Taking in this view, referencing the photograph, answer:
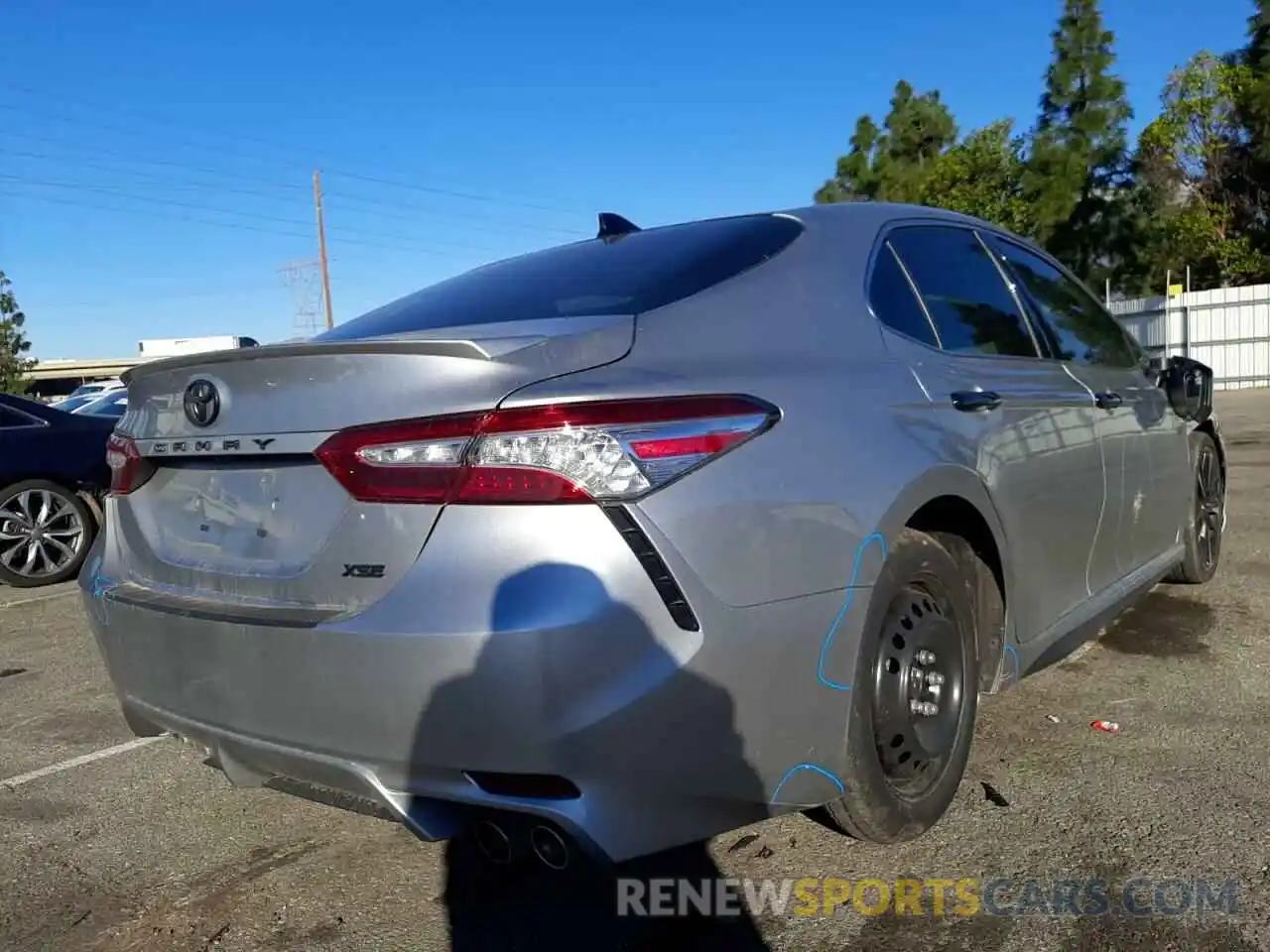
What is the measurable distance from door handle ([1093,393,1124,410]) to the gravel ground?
3.33ft

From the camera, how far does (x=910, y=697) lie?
2586 millimetres

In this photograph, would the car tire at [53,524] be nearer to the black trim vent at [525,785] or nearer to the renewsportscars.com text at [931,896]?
the renewsportscars.com text at [931,896]

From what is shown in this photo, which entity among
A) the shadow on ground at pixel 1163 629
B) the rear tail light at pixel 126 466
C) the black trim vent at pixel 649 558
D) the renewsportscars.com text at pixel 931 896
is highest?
the rear tail light at pixel 126 466

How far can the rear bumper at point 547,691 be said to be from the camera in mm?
1923

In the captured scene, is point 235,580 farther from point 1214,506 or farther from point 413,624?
point 1214,506

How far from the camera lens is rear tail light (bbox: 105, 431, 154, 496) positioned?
8.60 feet

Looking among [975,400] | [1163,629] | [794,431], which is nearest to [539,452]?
[794,431]

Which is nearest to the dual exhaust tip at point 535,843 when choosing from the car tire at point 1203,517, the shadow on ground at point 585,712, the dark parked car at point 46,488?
the shadow on ground at point 585,712

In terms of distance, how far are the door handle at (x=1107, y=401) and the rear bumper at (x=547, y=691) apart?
1894mm

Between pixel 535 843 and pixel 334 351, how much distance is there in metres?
1.05

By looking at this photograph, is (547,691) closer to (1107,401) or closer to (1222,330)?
(1107,401)

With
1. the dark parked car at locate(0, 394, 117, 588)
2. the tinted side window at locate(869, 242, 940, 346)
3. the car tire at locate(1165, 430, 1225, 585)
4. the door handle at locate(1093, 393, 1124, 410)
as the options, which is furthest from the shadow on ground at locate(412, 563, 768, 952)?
the dark parked car at locate(0, 394, 117, 588)

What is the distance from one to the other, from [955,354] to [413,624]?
68.6 inches

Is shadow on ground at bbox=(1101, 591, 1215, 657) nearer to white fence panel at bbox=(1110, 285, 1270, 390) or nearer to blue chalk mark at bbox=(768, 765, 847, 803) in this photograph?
blue chalk mark at bbox=(768, 765, 847, 803)
